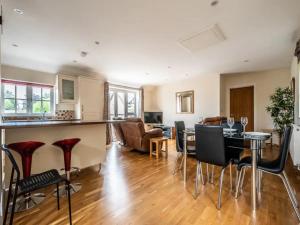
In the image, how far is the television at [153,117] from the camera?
23.3 ft

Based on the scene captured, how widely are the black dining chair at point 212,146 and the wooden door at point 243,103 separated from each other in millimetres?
4657

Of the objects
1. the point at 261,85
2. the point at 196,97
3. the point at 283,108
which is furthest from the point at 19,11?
the point at 261,85

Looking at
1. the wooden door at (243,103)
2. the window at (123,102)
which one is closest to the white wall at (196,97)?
the wooden door at (243,103)

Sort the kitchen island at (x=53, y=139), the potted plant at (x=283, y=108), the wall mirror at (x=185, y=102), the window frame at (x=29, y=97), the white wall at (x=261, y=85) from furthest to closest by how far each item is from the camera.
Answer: the wall mirror at (x=185, y=102)
the white wall at (x=261, y=85)
the potted plant at (x=283, y=108)
the window frame at (x=29, y=97)
the kitchen island at (x=53, y=139)

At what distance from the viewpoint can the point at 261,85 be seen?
5520mm

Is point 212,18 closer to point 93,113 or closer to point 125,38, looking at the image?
point 125,38

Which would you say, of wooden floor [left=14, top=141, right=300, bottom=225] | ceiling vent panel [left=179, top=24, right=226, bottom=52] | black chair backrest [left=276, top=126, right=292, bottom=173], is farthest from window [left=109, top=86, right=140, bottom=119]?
black chair backrest [left=276, top=126, right=292, bottom=173]

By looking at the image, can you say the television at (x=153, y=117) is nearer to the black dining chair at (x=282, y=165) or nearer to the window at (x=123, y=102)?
the window at (x=123, y=102)

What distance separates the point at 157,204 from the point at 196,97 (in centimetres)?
502

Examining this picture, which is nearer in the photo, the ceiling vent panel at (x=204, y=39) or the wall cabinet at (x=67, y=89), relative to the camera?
the ceiling vent panel at (x=204, y=39)

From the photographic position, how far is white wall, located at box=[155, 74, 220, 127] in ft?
19.0

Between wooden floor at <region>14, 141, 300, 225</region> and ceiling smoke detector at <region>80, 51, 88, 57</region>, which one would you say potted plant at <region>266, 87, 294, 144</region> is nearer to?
wooden floor at <region>14, 141, 300, 225</region>

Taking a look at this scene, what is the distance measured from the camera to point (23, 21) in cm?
233

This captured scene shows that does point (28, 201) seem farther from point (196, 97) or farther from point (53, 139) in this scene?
point (196, 97)
